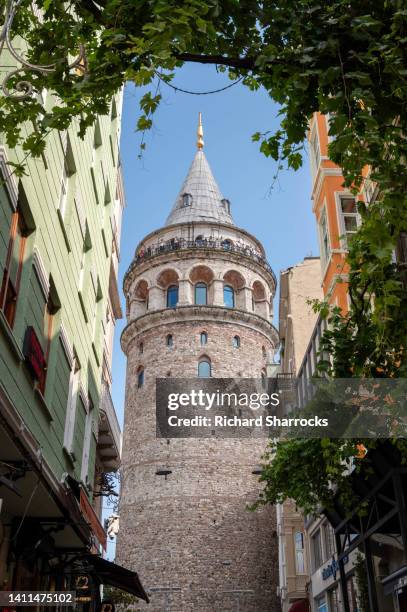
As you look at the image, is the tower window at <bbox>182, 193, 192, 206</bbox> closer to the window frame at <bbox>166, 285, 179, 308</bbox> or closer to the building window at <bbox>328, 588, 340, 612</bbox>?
the window frame at <bbox>166, 285, 179, 308</bbox>

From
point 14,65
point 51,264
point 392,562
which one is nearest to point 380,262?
point 14,65

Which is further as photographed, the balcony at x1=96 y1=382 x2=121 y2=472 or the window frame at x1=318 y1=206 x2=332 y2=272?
the balcony at x1=96 y1=382 x2=121 y2=472

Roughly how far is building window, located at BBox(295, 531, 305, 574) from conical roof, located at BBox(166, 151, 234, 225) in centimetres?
2121

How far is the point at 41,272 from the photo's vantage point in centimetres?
1008

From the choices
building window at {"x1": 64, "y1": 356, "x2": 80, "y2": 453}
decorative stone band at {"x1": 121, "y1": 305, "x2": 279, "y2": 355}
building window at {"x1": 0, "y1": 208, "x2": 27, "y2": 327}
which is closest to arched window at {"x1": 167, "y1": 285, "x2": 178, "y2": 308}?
decorative stone band at {"x1": 121, "y1": 305, "x2": 279, "y2": 355}

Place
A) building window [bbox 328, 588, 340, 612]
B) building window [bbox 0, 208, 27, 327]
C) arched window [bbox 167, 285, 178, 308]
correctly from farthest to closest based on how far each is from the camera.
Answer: arched window [bbox 167, 285, 178, 308], building window [bbox 328, 588, 340, 612], building window [bbox 0, 208, 27, 327]

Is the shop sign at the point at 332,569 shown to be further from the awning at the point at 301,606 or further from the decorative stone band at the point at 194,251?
the decorative stone band at the point at 194,251

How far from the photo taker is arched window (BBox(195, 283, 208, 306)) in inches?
1617

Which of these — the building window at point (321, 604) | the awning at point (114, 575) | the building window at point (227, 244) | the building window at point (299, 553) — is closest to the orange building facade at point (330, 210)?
the awning at point (114, 575)

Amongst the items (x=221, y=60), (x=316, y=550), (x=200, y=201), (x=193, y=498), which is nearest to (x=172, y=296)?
(x=200, y=201)

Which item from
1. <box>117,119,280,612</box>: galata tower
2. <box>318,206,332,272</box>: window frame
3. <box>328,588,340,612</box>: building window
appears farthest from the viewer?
<box>117,119,280,612</box>: galata tower

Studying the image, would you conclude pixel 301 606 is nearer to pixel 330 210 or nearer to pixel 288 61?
pixel 330 210

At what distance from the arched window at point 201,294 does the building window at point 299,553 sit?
52.2ft

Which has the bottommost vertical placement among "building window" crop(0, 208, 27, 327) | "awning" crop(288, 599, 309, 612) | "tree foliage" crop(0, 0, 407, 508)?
"awning" crop(288, 599, 309, 612)
